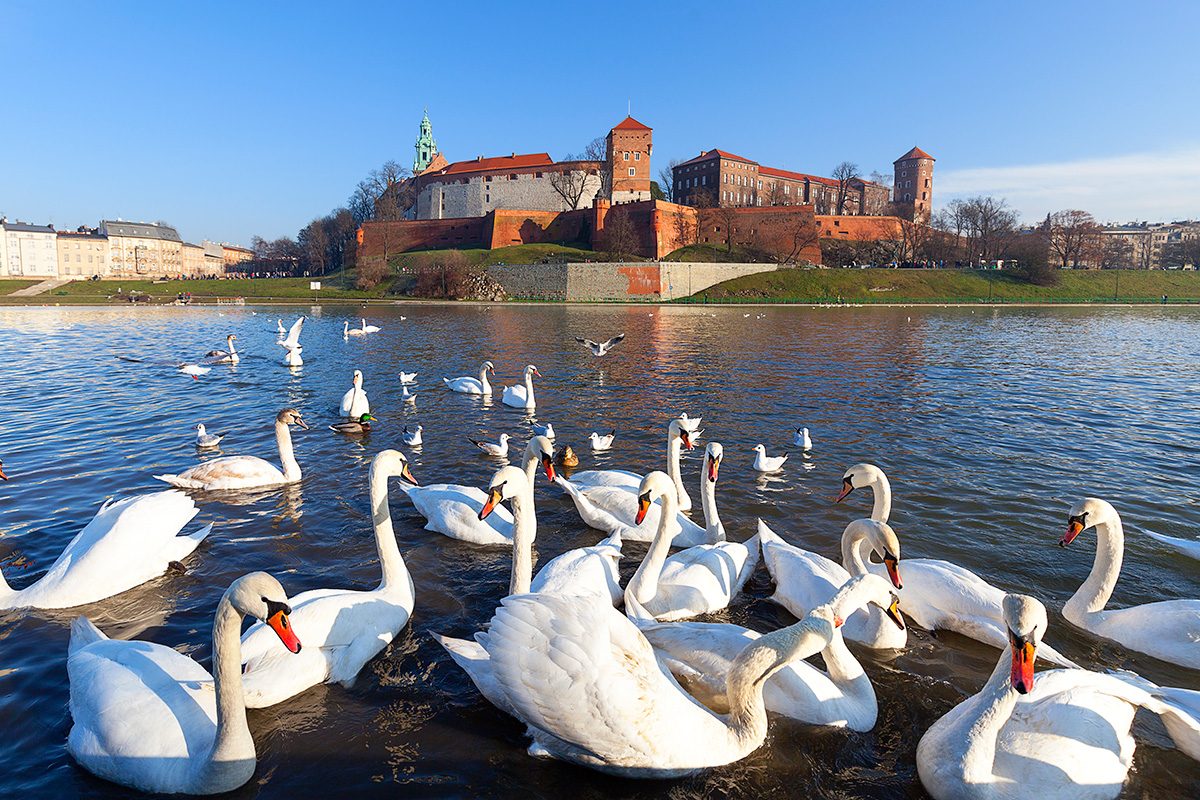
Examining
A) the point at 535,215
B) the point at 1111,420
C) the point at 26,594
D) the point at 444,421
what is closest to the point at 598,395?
the point at 444,421

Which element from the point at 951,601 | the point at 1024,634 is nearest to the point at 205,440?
the point at 951,601

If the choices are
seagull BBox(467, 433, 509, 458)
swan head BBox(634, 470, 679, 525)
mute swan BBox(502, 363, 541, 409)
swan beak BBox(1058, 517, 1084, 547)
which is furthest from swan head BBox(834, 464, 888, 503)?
mute swan BBox(502, 363, 541, 409)

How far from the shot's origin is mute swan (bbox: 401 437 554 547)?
7.22m

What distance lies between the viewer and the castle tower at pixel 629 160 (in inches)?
3725

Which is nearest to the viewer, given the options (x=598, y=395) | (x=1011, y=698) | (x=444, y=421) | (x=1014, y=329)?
(x=1011, y=698)

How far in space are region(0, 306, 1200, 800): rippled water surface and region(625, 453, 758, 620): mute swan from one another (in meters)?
0.39

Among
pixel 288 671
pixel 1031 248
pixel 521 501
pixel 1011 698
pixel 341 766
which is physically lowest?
pixel 341 766

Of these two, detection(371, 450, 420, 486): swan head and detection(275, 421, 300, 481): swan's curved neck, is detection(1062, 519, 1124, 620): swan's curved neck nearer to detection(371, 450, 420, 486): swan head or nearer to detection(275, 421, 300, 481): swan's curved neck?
detection(371, 450, 420, 486): swan head

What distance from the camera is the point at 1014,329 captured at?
39.4 metres

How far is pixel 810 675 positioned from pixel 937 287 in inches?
3144

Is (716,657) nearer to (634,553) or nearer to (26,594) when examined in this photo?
(634,553)

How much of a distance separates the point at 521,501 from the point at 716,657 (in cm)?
205

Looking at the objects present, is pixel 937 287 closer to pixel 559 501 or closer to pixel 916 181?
pixel 916 181

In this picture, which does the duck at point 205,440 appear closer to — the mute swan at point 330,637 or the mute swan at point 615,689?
the mute swan at point 330,637
